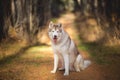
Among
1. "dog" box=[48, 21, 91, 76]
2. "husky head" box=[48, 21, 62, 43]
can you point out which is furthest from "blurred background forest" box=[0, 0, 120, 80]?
"husky head" box=[48, 21, 62, 43]

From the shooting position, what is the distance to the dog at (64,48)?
22.2ft

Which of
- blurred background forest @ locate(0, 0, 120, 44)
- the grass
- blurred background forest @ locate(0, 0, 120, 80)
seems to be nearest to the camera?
blurred background forest @ locate(0, 0, 120, 80)

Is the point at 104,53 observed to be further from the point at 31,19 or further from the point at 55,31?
the point at 31,19

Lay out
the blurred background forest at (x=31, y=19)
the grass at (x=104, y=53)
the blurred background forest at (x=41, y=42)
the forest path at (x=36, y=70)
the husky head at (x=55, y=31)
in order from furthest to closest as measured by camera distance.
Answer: the blurred background forest at (x=31, y=19) → the grass at (x=104, y=53) → the blurred background forest at (x=41, y=42) → the forest path at (x=36, y=70) → the husky head at (x=55, y=31)

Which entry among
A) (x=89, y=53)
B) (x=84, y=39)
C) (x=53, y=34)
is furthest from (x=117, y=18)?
(x=53, y=34)

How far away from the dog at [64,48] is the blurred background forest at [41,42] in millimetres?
308

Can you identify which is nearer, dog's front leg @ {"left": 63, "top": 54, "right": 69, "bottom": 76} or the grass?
dog's front leg @ {"left": 63, "top": 54, "right": 69, "bottom": 76}

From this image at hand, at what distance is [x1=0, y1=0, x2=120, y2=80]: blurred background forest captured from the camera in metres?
7.45

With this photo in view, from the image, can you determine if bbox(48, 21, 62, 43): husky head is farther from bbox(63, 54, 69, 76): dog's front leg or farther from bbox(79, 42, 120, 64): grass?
bbox(79, 42, 120, 64): grass

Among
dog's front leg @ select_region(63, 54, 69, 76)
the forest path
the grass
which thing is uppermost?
dog's front leg @ select_region(63, 54, 69, 76)

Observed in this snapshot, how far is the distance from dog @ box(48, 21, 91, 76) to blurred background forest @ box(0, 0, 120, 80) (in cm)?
31

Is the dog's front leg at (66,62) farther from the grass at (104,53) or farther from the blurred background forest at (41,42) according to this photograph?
the grass at (104,53)

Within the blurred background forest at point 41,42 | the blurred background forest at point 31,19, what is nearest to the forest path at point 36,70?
the blurred background forest at point 41,42

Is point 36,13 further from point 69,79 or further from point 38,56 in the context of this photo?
point 69,79
